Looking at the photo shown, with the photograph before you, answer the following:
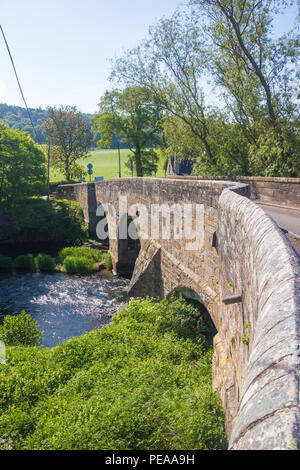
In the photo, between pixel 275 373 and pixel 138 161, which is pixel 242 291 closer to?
pixel 275 373

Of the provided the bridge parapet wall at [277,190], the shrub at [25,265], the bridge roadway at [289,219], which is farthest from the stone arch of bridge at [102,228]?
the bridge roadway at [289,219]

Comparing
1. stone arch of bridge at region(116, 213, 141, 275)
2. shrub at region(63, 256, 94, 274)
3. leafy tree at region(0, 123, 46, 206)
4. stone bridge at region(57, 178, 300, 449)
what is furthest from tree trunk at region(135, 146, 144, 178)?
stone bridge at region(57, 178, 300, 449)

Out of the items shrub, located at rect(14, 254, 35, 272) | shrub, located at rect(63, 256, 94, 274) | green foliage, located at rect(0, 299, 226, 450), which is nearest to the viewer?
green foliage, located at rect(0, 299, 226, 450)

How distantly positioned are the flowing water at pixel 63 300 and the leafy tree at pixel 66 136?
1198 inches

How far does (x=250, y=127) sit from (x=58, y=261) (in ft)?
46.3

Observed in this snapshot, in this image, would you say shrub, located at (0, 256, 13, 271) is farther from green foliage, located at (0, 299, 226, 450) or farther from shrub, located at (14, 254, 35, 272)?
green foliage, located at (0, 299, 226, 450)

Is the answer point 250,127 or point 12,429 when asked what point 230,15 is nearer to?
point 250,127

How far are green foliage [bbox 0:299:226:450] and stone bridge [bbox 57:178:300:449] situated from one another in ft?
2.27

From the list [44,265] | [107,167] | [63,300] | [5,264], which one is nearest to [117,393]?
[63,300]

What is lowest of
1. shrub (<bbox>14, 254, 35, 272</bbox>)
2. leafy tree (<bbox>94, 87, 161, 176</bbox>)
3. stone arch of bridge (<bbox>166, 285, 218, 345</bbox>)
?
shrub (<bbox>14, 254, 35, 272</bbox>)

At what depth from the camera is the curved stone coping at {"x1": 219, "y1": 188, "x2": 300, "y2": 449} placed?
1.08m

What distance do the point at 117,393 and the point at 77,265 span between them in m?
14.8

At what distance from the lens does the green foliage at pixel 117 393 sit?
5.32m
